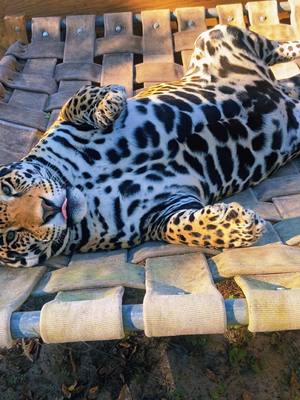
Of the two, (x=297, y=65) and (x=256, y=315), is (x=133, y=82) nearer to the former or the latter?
(x=297, y=65)

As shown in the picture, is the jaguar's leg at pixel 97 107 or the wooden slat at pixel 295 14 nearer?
the jaguar's leg at pixel 97 107

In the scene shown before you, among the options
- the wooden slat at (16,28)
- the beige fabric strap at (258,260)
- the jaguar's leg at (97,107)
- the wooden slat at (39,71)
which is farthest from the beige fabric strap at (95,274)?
the wooden slat at (16,28)

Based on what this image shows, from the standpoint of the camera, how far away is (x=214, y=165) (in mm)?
2836

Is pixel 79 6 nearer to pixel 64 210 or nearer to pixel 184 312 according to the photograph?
pixel 64 210

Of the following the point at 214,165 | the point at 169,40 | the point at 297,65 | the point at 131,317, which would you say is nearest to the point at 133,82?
the point at 169,40

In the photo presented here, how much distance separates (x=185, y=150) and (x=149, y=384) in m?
1.10

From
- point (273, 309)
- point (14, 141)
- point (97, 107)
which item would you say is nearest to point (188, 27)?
point (14, 141)

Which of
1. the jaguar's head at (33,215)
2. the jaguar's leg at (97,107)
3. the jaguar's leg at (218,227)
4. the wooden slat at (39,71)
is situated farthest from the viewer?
the wooden slat at (39,71)

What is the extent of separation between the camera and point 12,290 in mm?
2289

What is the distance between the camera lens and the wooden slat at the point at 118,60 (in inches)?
149

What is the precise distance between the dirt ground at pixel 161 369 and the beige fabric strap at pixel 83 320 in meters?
1.18

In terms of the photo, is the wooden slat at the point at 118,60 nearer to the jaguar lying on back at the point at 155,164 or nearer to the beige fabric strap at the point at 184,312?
the jaguar lying on back at the point at 155,164

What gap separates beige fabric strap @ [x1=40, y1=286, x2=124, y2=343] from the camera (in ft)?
6.41

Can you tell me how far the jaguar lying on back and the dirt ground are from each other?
0.80 metres
